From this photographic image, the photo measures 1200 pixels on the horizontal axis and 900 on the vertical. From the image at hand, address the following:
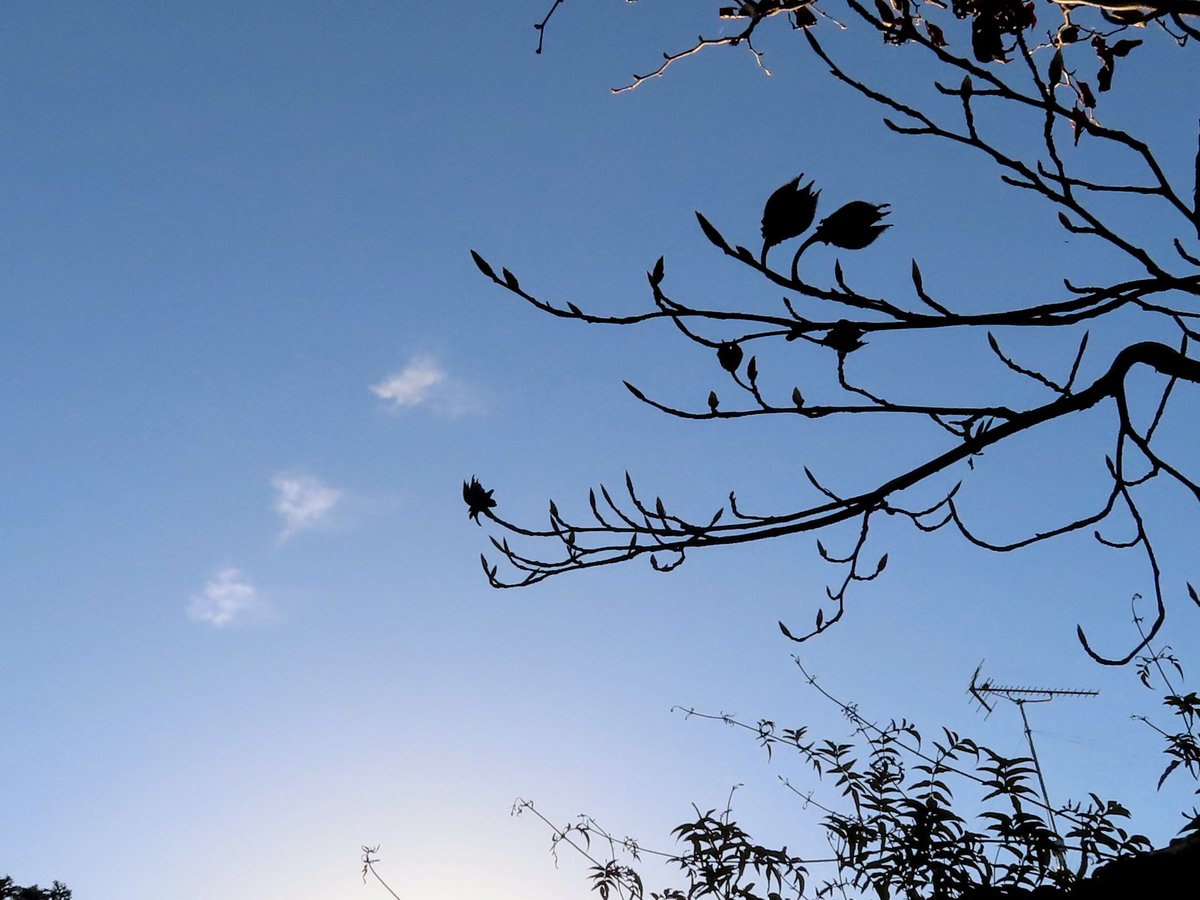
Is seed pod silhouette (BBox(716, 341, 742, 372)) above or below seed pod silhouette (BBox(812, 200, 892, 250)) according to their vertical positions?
above

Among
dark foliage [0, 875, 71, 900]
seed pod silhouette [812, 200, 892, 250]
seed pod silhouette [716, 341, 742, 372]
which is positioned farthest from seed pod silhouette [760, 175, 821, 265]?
dark foliage [0, 875, 71, 900]

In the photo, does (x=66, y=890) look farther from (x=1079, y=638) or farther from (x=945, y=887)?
(x=1079, y=638)

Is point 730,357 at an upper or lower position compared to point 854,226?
upper

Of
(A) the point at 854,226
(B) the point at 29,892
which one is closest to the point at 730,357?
(A) the point at 854,226

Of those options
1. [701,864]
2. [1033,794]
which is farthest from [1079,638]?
[701,864]

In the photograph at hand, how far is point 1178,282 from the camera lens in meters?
1.45

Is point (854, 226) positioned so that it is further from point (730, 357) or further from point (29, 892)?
point (29, 892)

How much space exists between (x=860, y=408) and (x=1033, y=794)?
6.40 ft

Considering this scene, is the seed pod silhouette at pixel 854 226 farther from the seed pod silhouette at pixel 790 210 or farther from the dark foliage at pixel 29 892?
the dark foliage at pixel 29 892

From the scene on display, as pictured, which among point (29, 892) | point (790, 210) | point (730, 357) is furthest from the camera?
point (29, 892)

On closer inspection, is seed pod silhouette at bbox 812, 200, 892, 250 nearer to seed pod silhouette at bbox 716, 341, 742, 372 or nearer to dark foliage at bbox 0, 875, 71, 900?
seed pod silhouette at bbox 716, 341, 742, 372

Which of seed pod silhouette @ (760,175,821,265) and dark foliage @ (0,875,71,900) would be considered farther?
dark foliage @ (0,875,71,900)

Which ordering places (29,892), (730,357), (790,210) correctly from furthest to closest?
(29,892) < (730,357) < (790,210)

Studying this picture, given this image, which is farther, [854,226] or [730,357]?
[730,357]
